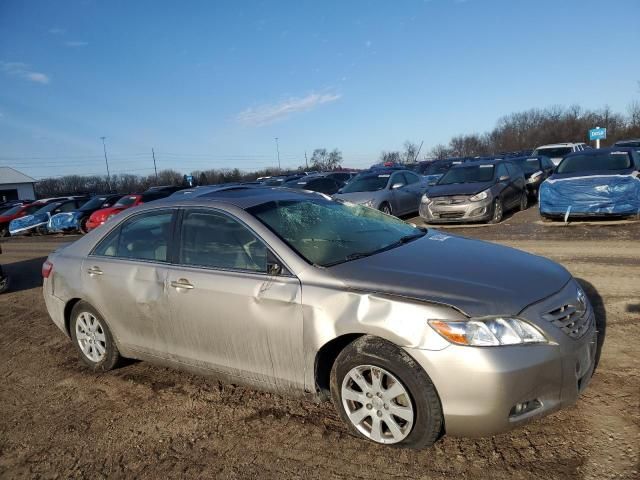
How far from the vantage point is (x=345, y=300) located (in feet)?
9.59

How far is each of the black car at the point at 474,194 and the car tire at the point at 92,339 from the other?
8.99 metres

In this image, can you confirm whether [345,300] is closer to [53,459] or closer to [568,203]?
[53,459]

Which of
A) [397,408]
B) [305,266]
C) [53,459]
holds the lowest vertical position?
[53,459]

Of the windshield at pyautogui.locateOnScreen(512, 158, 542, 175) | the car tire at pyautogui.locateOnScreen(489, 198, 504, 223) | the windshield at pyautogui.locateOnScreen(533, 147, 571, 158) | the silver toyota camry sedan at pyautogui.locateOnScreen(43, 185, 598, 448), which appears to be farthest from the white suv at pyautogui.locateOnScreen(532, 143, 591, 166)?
the silver toyota camry sedan at pyautogui.locateOnScreen(43, 185, 598, 448)

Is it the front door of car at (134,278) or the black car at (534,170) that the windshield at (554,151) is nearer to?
the black car at (534,170)

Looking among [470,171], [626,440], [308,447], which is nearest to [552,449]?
[626,440]

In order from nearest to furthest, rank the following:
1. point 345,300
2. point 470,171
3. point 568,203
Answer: point 345,300 → point 568,203 → point 470,171

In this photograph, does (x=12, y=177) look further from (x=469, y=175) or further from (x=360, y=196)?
(x=469, y=175)

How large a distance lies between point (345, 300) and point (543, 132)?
82.4 meters

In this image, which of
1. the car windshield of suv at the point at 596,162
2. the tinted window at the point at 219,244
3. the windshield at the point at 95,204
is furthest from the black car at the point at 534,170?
the windshield at the point at 95,204

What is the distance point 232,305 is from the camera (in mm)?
3365

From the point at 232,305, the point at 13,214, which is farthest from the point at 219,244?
the point at 13,214

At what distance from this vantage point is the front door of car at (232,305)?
3.17 m

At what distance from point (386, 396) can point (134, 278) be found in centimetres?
229
